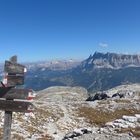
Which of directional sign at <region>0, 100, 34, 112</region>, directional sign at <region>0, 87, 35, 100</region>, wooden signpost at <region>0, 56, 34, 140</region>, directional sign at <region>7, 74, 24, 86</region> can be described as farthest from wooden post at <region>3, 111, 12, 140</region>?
directional sign at <region>7, 74, 24, 86</region>

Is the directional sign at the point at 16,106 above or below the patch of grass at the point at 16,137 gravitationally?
above

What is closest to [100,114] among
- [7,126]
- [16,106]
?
[16,106]

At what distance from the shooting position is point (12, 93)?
15859mm

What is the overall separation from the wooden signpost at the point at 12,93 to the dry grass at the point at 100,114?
1716 inches

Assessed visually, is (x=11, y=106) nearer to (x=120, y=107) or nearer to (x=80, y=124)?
(x=80, y=124)

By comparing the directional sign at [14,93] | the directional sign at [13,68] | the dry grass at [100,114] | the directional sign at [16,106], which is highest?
the directional sign at [13,68]

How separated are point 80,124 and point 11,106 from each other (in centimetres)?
4042

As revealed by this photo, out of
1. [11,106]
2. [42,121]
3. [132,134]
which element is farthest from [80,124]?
[11,106]

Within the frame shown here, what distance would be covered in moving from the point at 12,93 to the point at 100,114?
55.3 metres

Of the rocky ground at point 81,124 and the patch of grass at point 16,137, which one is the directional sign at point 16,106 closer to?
the rocky ground at point 81,124

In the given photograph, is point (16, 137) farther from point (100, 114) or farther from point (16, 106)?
point (100, 114)

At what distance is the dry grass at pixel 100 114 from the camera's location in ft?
203

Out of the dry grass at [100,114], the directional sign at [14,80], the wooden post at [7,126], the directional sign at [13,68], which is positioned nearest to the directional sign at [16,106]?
the wooden post at [7,126]

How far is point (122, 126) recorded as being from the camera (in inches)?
1222
